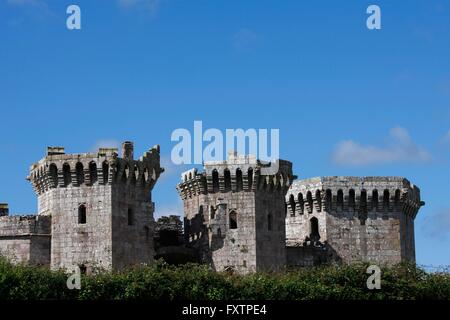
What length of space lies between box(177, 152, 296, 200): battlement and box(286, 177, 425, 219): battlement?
717 cm

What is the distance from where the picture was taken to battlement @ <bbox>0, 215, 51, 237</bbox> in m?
97.3

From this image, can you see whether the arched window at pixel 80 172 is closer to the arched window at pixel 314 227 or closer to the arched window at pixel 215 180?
the arched window at pixel 215 180

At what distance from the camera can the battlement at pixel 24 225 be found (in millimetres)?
97319

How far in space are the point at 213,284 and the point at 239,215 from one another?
36.1ft

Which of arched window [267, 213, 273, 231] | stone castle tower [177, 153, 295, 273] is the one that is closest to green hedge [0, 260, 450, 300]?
stone castle tower [177, 153, 295, 273]

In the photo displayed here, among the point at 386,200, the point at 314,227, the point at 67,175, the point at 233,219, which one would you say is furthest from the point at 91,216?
the point at 386,200

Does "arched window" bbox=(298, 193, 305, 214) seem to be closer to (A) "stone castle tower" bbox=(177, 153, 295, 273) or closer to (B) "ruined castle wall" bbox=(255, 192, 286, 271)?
(A) "stone castle tower" bbox=(177, 153, 295, 273)

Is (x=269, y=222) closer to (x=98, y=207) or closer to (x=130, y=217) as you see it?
(x=130, y=217)

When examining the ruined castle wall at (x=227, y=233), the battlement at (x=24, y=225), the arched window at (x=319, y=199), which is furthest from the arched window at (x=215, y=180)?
the battlement at (x=24, y=225)

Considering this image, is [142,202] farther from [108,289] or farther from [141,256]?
[108,289]

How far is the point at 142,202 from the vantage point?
325 feet
